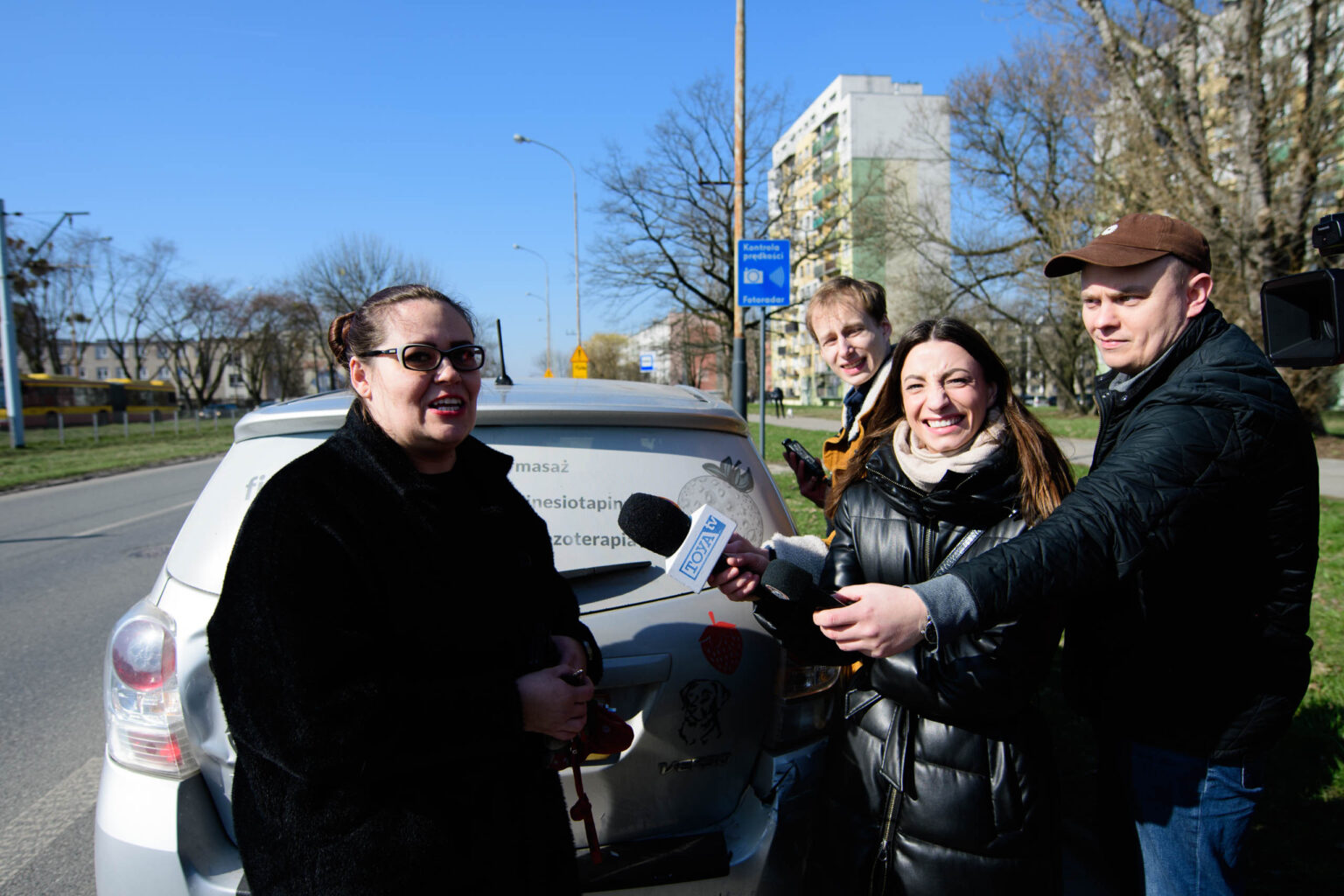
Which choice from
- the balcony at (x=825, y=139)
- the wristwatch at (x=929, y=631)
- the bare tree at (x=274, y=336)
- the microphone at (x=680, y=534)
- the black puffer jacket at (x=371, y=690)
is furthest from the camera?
the balcony at (x=825, y=139)

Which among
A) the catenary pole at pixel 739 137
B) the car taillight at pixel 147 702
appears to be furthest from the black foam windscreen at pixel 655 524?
the catenary pole at pixel 739 137

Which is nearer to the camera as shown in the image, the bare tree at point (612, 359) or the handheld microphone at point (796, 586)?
the handheld microphone at point (796, 586)

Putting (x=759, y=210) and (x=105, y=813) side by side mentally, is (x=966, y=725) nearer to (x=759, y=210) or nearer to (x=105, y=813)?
(x=105, y=813)

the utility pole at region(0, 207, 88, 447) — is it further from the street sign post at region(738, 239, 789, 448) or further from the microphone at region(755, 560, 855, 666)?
the microphone at region(755, 560, 855, 666)

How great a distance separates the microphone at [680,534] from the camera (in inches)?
64.3

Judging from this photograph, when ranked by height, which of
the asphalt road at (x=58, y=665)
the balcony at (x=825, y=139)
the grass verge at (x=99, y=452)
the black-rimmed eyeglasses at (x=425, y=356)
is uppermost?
the balcony at (x=825, y=139)

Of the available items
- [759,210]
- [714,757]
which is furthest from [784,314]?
[714,757]

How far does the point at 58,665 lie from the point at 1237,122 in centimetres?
1704

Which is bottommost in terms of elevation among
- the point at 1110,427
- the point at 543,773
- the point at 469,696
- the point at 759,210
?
the point at 543,773

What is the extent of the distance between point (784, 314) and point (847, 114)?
38293 millimetres

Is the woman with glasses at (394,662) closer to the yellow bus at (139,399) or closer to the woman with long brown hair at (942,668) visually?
the woman with long brown hair at (942,668)

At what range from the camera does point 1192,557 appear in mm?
1645

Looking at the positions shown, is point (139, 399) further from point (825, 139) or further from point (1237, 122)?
point (1237, 122)

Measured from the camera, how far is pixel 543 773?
169cm
